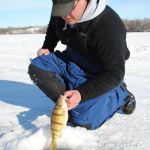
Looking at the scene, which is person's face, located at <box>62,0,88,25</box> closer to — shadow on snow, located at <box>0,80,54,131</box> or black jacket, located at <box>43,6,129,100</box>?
black jacket, located at <box>43,6,129,100</box>

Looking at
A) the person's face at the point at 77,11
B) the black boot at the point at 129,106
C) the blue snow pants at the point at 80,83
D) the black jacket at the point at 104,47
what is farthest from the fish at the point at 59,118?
the black boot at the point at 129,106

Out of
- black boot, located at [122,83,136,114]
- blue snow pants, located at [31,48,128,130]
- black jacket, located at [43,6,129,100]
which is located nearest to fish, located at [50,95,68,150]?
black jacket, located at [43,6,129,100]

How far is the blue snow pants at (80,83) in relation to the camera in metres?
3.55

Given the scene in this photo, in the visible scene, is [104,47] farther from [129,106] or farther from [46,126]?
[129,106]

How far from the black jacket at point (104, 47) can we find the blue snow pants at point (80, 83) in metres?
0.21

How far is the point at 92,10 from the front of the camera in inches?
128

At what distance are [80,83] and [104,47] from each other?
0.54 metres

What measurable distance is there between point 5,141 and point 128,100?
4.45ft

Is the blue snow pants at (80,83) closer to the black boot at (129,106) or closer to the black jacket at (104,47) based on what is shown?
the black boot at (129,106)

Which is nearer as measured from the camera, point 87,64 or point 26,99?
point 87,64

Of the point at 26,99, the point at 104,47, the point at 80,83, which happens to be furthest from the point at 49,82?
the point at 26,99

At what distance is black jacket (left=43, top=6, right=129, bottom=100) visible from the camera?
3.14 m

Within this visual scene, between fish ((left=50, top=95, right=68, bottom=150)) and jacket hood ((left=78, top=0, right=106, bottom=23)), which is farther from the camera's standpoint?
jacket hood ((left=78, top=0, right=106, bottom=23))

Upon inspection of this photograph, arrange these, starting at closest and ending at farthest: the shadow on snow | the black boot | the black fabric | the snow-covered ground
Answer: the snow-covered ground
the black fabric
the shadow on snow
the black boot
